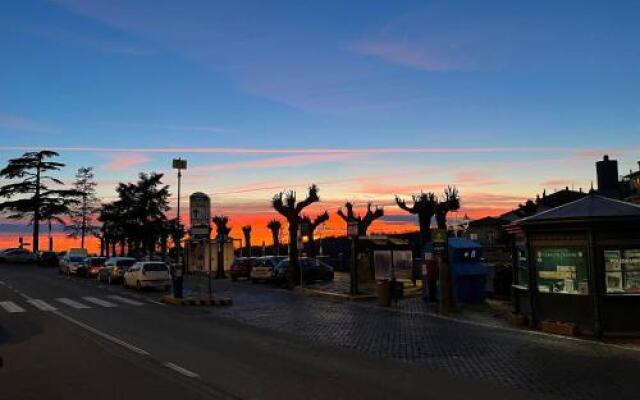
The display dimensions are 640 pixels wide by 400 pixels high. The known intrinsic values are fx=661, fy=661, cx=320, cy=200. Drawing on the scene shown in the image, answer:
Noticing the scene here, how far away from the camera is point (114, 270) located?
40.7 m

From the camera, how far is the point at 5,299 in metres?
27.8

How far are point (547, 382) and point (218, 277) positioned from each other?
121 feet

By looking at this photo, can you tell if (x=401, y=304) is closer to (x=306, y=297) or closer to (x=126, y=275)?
(x=306, y=297)

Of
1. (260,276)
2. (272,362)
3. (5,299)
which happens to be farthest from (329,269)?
(272,362)

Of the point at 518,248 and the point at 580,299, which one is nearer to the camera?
the point at 580,299

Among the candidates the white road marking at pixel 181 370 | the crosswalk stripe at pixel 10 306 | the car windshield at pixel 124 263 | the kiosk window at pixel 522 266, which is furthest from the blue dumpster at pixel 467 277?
the car windshield at pixel 124 263

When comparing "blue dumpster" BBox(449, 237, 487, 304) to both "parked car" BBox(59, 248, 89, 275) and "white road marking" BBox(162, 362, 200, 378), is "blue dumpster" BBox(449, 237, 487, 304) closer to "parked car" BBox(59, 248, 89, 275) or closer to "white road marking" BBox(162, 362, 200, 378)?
"white road marking" BBox(162, 362, 200, 378)

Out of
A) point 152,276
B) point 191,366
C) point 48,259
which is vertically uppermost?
point 48,259

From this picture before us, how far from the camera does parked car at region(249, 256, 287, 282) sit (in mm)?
37822

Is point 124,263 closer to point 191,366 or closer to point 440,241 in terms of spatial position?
point 440,241

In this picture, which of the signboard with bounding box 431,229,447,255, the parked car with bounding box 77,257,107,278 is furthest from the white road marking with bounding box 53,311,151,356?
the parked car with bounding box 77,257,107,278

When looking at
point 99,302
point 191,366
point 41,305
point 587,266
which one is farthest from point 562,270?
point 41,305

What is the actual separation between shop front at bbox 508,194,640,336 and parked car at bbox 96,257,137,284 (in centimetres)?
2930

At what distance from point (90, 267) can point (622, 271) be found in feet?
137
